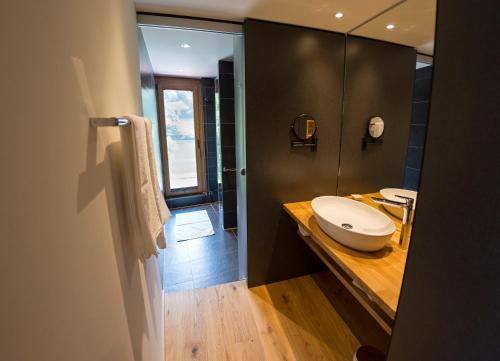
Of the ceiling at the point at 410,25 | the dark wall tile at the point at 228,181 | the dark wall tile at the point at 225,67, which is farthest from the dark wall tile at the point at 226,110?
the ceiling at the point at 410,25

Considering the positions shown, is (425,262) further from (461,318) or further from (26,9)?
(26,9)

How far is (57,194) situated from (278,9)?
1688mm

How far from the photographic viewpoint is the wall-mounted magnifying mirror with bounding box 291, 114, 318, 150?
1.90m

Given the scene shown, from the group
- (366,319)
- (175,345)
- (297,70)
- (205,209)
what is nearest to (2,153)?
(175,345)

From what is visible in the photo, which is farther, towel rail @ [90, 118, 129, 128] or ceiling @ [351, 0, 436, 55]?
ceiling @ [351, 0, 436, 55]

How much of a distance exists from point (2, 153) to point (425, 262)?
811 mm

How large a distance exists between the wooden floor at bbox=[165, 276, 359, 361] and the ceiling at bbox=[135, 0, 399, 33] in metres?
2.19

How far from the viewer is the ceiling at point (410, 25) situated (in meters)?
1.14

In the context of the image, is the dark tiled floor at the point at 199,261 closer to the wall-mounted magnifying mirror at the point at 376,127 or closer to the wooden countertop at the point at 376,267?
the wooden countertop at the point at 376,267

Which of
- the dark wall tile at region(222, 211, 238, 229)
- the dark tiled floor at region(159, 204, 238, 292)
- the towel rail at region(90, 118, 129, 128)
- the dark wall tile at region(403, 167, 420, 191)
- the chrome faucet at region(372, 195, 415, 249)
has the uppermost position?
the towel rail at region(90, 118, 129, 128)

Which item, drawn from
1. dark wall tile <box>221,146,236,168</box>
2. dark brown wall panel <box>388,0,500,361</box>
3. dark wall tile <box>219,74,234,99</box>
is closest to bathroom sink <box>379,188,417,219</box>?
dark brown wall panel <box>388,0,500,361</box>

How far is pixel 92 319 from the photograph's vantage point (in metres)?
0.52

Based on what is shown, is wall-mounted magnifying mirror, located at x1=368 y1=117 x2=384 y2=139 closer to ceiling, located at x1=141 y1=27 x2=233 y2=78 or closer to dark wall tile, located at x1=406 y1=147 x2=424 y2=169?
dark wall tile, located at x1=406 y1=147 x2=424 y2=169

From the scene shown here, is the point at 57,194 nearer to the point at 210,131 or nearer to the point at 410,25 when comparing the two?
the point at 410,25
